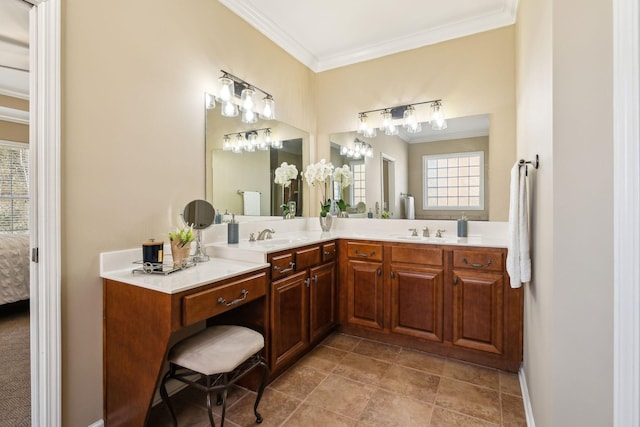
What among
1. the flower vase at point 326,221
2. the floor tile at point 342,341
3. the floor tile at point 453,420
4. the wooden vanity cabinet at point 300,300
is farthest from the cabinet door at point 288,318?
the floor tile at point 453,420

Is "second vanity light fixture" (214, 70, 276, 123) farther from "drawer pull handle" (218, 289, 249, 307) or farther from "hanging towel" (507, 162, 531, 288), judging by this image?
"hanging towel" (507, 162, 531, 288)

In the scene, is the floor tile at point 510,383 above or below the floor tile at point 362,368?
below

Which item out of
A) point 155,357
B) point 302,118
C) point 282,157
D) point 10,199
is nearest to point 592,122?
point 155,357

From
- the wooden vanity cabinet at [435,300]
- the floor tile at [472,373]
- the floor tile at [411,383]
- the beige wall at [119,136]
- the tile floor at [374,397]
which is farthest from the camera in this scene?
the wooden vanity cabinet at [435,300]

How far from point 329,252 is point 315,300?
0.44 m

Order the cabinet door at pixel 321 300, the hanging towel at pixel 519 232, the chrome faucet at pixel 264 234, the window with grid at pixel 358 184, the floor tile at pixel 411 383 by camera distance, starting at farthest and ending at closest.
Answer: the window with grid at pixel 358 184, the chrome faucet at pixel 264 234, the cabinet door at pixel 321 300, the floor tile at pixel 411 383, the hanging towel at pixel 519 232

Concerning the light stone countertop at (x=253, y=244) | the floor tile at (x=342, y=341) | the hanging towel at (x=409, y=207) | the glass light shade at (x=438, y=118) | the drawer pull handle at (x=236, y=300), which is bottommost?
A: the floor tile at (x=342, y=341)

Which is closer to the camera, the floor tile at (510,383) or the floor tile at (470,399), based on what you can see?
the floor tile at (470,399)

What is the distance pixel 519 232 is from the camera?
64.2 inches

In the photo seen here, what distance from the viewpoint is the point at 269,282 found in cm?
197

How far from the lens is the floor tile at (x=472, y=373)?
6.89ft

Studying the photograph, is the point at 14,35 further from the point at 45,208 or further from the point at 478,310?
the point at 478,310

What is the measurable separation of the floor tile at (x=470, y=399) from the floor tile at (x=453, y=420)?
0.13ft

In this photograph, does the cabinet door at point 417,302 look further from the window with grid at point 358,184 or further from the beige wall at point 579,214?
the beige wall at point 579,214
